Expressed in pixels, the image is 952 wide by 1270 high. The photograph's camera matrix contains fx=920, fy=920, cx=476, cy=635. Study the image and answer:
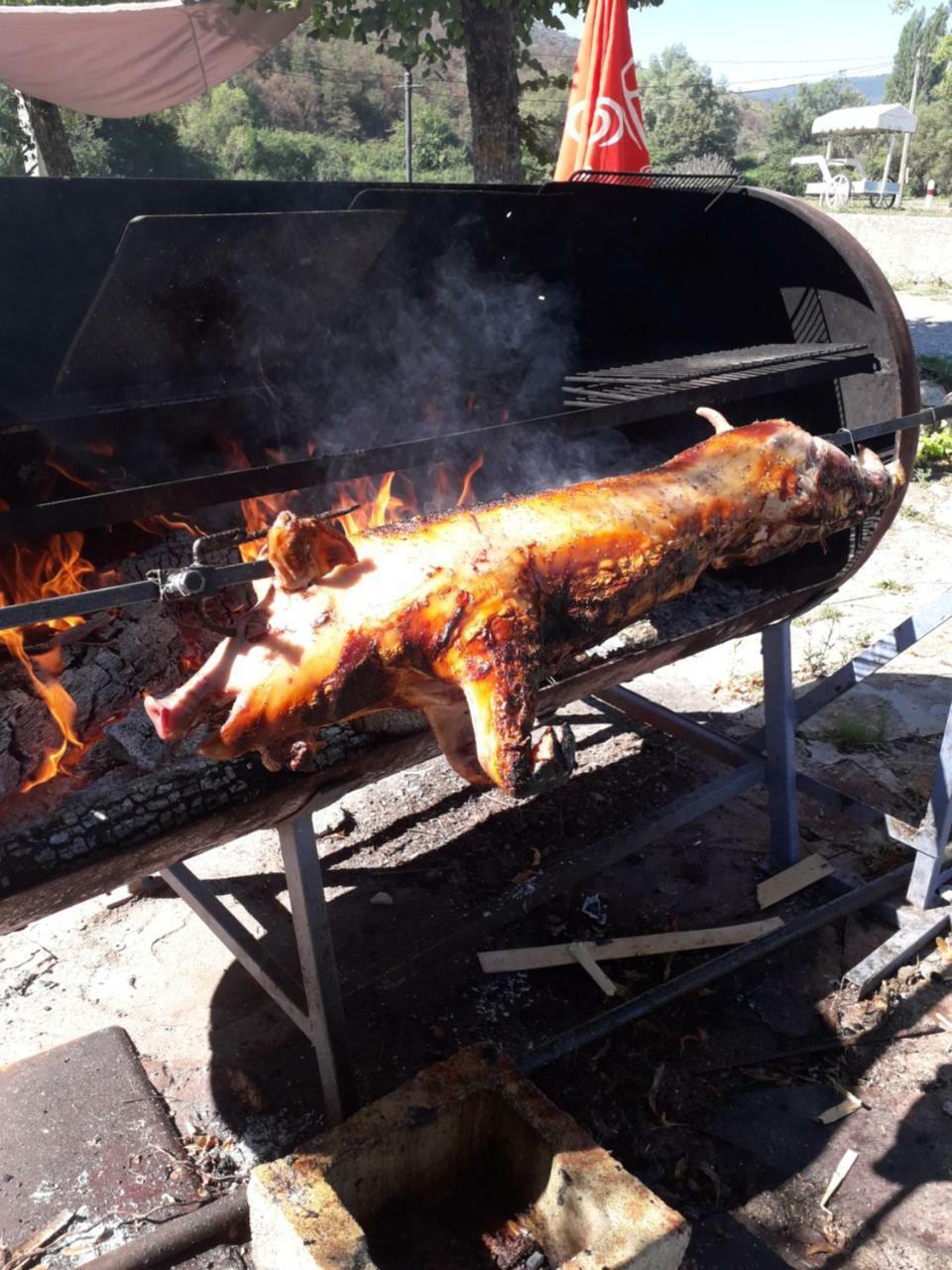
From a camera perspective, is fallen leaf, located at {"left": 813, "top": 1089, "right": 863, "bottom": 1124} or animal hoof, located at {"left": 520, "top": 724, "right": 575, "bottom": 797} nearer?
animal hoof, located at {"left": 520, "top": 724, "right": 575, "bottom": 797}

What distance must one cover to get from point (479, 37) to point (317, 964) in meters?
6.19

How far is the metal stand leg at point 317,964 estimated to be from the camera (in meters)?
2.16

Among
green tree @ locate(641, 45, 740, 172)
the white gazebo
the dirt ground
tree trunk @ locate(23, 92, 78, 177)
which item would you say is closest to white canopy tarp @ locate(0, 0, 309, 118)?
tree trunk @ locate(23, 92, 78, 177)

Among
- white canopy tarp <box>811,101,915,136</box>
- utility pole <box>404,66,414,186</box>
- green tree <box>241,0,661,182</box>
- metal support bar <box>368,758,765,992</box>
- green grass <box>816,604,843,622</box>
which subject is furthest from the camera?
white canopy tarp <box>811,101,915,136</box>

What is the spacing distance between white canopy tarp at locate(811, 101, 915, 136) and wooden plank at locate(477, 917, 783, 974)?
1530 inches

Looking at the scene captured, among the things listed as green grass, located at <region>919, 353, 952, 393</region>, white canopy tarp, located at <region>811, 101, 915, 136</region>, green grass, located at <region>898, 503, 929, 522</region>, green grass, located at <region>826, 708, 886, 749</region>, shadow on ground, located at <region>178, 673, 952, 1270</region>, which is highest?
white canopy tarp, located at <region>811, 101, 915, 136</region>

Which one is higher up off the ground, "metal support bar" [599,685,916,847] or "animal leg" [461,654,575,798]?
"animal leg" [461,654,575,798]

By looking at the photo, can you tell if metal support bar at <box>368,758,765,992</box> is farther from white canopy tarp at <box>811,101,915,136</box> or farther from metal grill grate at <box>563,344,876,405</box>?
white canopy tarp at <box>811,101,915,136</box>

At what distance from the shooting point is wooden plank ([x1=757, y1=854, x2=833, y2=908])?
335 centimetres

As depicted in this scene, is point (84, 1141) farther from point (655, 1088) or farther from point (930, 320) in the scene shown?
point (930, 320)

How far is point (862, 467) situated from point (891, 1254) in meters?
2.02

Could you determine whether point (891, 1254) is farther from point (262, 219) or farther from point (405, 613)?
point (262, 219)

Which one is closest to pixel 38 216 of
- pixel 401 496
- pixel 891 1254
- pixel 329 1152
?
pixel 401 496

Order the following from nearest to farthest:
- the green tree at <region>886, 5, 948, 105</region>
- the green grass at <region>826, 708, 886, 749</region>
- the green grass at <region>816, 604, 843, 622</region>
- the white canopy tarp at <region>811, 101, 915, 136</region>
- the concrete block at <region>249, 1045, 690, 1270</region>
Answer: the concrete block at <region>249, 1045, 690, 1270</region>
the green grass at <region>826, 708, 886, 749</region>
the green grass at <region>816, 604, 843, 622</region>
the white canopy tarp at <region>811, 101, 915, 136</region>
the green tree at <region>886, 5, 948, 105</region>
